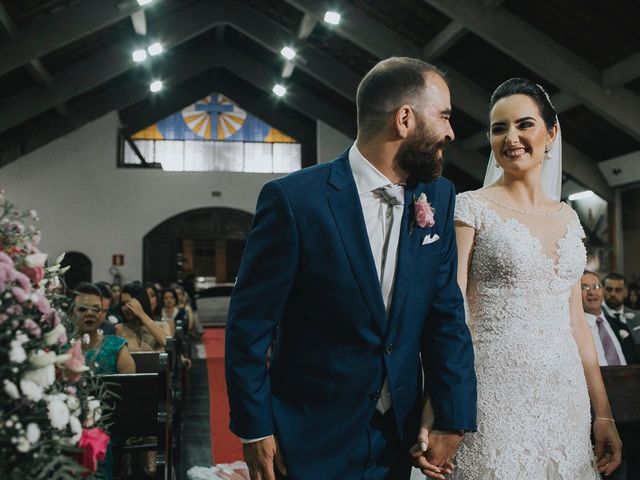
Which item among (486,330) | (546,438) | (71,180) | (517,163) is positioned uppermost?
(71,180)

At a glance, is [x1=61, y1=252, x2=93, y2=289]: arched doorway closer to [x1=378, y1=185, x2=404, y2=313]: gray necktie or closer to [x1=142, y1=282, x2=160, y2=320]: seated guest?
[x1=142, y1=282, x2=160, y2=320]: seated guest

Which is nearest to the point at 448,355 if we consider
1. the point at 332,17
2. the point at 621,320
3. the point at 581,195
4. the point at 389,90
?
the point at 389,90

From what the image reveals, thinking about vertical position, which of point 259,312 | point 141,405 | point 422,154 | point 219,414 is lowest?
point 219,414

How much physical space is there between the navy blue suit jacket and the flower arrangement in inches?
12.9

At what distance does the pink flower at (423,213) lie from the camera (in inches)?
63.1

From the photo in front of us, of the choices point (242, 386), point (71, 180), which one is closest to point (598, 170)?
point (71, 180)

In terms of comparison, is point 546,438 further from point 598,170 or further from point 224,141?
point 224,141

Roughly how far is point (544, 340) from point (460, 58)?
410 inches

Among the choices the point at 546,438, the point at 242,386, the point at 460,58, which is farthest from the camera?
the point at 460,58

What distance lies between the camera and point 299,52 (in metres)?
13.9

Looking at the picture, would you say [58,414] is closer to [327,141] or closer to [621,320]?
[621,320]

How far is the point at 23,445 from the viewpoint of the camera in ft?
4.06

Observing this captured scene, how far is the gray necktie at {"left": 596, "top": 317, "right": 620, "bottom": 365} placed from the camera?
15.6 ft

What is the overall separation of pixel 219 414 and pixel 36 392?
558cm
